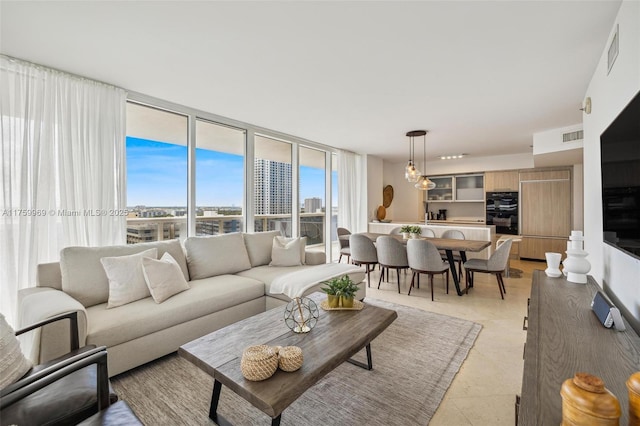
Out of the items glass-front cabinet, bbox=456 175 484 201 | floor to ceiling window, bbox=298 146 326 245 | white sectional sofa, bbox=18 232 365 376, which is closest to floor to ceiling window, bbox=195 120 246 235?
white sectional sofa, bbox=18 232 365 376

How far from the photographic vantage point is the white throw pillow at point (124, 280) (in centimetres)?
242

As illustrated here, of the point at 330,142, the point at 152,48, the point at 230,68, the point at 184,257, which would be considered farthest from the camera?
the point at 330,142

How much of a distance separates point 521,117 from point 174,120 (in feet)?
15.1

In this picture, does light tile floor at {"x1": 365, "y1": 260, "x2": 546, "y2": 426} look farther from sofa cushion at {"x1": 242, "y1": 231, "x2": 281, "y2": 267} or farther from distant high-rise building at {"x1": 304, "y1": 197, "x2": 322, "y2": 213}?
distant high-rise building at {"x1": 304, "y1": 197, "x2": 322, "y2": 213}

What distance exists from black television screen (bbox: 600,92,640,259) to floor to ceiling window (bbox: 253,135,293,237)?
3.94 m

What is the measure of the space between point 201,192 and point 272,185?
4.28 feet

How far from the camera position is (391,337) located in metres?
2.79

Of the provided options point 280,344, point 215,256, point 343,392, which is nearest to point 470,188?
point 215,256

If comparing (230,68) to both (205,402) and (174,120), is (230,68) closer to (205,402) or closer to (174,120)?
(174,120)

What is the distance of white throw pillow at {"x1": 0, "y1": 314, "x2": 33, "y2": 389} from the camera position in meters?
1.28

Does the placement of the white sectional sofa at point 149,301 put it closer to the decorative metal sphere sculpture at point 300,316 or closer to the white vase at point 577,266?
the decorative metal sphere sculpture at point 300,316

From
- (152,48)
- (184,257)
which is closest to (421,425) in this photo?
(184,257)

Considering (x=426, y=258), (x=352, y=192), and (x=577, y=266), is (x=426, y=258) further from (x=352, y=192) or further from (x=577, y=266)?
(x=352, y=192)

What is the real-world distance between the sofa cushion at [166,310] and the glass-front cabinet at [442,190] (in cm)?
621
